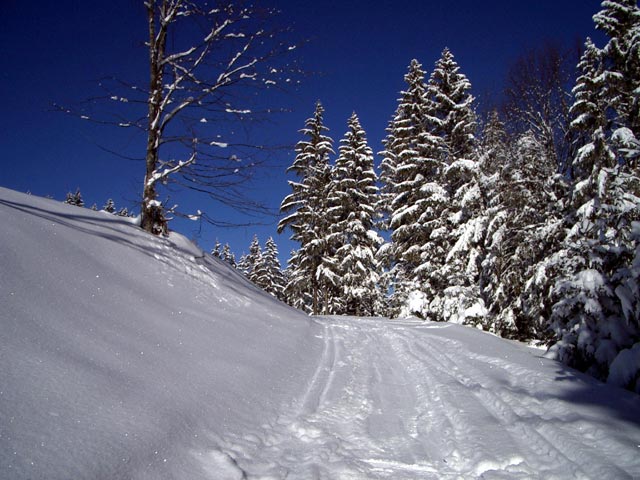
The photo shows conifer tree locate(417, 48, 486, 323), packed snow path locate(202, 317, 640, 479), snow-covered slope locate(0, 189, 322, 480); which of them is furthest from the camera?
conifer tree locate(417, 48, 486, 323)

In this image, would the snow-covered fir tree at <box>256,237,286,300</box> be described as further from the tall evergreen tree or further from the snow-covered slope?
the snow-covered slope

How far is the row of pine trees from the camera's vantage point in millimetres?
5887

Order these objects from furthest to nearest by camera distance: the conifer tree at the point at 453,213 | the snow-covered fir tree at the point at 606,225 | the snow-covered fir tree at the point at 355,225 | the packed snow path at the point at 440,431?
the snow-covered fir tree at the point at 355,225 < the conifer tree at the point at 453,213 < the snow-covered fir tree at the point at 606,225 < the packed snow path at the point at 440,431

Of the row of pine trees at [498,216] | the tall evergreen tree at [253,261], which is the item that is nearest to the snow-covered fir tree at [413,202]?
the row of pine trees at [498,216]

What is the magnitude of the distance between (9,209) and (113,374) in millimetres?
2583

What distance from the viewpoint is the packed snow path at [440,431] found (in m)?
2.36

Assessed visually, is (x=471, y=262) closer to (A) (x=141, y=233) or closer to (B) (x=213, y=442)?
(A) (x=141, y=233)

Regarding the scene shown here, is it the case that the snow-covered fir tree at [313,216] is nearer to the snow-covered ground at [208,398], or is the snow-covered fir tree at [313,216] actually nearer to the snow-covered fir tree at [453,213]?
the snow-covered fir tree at [453,213]

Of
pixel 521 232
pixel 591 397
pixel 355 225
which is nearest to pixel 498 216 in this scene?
pixel 521 232

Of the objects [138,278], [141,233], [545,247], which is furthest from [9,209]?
[545,247]

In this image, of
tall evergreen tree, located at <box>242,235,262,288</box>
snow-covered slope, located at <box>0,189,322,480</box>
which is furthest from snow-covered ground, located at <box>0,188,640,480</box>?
tall evergreen tree, located at <box>242,235,262,288</box>

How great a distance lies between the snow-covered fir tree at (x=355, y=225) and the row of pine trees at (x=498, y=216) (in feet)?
0.30

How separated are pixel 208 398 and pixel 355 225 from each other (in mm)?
18348

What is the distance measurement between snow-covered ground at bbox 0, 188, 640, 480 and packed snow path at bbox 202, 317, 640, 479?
0.02 metres
